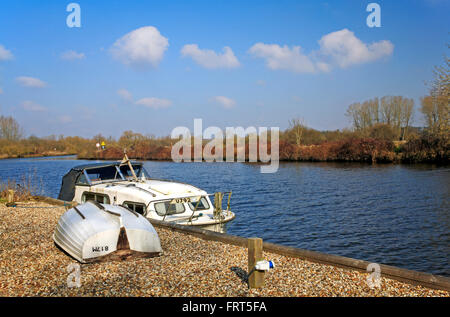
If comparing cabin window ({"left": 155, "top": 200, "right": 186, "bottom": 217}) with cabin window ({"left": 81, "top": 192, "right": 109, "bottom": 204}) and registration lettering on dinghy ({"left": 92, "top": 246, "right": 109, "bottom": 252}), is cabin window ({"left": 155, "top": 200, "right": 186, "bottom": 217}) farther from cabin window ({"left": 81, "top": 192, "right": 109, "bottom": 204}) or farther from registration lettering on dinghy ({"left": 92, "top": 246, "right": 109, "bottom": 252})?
registration lettering on dinghy ({"left": 92, "top": 246, "right": 109, "bottom": 252})

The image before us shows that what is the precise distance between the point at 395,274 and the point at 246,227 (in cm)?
1019

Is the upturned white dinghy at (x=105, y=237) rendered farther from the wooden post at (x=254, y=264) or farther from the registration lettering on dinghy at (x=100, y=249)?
the wooden post at (x=254, y=264)

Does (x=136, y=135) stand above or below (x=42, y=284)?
above

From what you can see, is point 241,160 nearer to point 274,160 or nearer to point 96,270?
point 274,160

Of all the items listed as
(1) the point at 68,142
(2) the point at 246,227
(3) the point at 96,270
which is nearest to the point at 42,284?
(3) the point at 96,270

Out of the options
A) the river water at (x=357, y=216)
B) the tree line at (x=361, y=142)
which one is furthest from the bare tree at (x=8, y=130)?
the river water at (x=357, y=216)

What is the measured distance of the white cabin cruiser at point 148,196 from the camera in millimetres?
12562

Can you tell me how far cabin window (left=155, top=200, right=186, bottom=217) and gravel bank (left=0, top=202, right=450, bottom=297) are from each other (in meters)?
3.66

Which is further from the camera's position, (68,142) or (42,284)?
(68,142)

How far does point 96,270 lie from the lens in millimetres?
7039

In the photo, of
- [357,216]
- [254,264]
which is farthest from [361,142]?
[254,264]

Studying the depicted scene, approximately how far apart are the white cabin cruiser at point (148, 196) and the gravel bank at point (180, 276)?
3585mm
